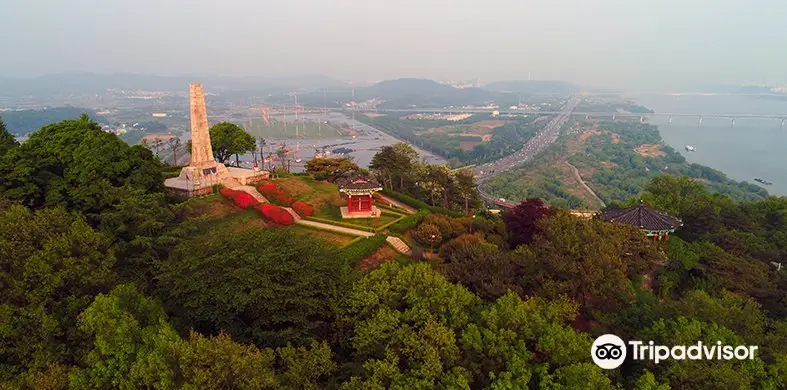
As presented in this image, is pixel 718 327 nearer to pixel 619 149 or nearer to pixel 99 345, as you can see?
pixel 99 345

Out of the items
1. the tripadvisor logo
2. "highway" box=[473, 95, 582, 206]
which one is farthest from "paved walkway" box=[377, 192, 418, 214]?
"highway" box=[473, 95, 582, 206]

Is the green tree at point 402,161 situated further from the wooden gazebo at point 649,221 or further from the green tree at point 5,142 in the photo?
the green tree at point 5,142

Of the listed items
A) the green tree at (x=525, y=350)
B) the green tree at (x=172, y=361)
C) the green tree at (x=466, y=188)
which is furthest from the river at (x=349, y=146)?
the green tree at (x=525, y=350)

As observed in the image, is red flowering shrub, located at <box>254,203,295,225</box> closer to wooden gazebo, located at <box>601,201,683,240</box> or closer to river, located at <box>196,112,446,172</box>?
wooden gazebo, located at <box>601,201,683,240</box>

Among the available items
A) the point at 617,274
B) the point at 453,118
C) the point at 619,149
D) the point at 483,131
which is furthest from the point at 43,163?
the point at 453,118

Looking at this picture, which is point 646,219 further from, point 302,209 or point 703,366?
point 302,209
